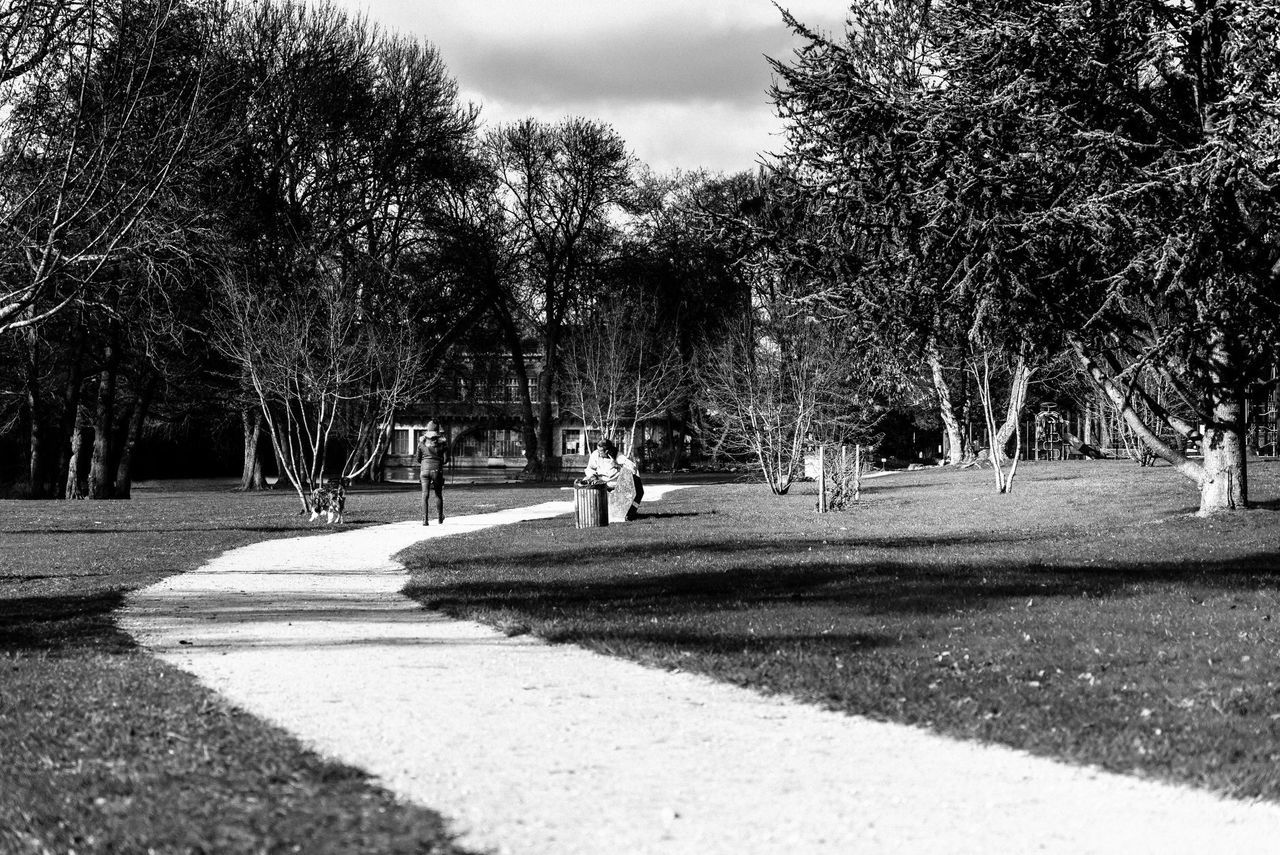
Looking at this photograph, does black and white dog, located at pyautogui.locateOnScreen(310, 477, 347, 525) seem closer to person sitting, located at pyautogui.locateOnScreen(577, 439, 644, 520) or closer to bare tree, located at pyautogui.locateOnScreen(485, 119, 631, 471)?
person sitting, located at pyautogui.locateOnScreen(577, 439, 644, 520)

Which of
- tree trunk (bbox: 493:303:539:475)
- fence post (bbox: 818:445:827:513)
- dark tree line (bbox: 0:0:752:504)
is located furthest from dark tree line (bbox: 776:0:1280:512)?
tree trunk (bbox: 493:303:539:475)

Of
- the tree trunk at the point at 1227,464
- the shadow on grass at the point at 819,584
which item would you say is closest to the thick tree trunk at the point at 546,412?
the tree trunk at the point at 1227,464

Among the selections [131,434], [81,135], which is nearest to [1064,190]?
[81,135]

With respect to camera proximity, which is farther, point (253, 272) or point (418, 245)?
point (418, 245)

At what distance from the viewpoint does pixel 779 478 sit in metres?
32.6

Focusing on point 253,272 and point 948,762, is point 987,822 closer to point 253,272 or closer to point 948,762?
point 948,762

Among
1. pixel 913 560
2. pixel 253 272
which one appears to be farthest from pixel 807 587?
pixel 253 272

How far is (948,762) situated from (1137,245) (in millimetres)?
12433

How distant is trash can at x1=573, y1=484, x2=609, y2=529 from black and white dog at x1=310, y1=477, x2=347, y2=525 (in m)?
4.88

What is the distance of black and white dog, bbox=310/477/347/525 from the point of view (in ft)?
74.4

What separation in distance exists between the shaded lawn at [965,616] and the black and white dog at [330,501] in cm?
448

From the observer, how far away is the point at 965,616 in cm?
960

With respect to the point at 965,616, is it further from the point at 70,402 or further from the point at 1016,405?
the point at 70,402

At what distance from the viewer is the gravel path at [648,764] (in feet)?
14.3
